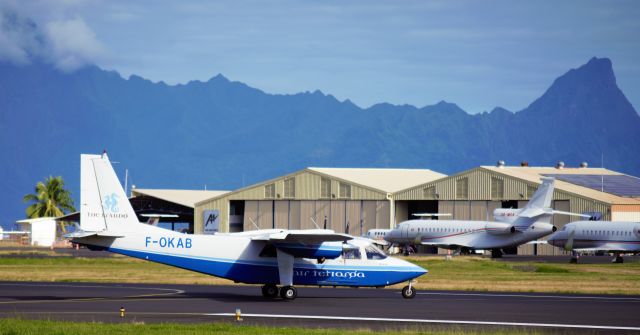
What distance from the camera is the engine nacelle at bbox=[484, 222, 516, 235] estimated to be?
78.7m

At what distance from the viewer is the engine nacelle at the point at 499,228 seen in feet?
258

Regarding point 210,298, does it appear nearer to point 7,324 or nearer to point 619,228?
point 7,324

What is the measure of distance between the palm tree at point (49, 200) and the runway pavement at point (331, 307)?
346ft

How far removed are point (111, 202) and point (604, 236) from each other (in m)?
49.6

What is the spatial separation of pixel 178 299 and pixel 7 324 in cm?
1049

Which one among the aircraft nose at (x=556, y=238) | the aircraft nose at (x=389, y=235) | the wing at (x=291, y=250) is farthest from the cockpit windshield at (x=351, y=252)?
the aircraft nose at (x=389, y=235)

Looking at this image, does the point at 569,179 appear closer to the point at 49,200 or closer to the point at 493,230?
the point at 493,230

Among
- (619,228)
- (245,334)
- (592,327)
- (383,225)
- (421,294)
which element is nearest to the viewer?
(245,334)

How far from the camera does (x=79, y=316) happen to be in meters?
29.0

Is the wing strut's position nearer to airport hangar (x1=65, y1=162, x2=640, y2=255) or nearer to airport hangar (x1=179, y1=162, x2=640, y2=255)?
airport hangar (x1=179, y1=162, x2=640, y2=255)

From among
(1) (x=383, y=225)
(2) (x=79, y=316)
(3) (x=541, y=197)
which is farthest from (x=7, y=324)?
(1) (x=383, y=225)

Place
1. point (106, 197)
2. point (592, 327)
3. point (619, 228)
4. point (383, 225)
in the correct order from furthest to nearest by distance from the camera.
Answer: point (383, 225), point (619, 228), point (106, 197), point (592, 327)

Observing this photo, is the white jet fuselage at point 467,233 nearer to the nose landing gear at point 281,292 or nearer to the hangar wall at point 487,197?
the hangar wall at point 487,197

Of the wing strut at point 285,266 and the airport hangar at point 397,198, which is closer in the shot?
the wing strut at point 285,266
